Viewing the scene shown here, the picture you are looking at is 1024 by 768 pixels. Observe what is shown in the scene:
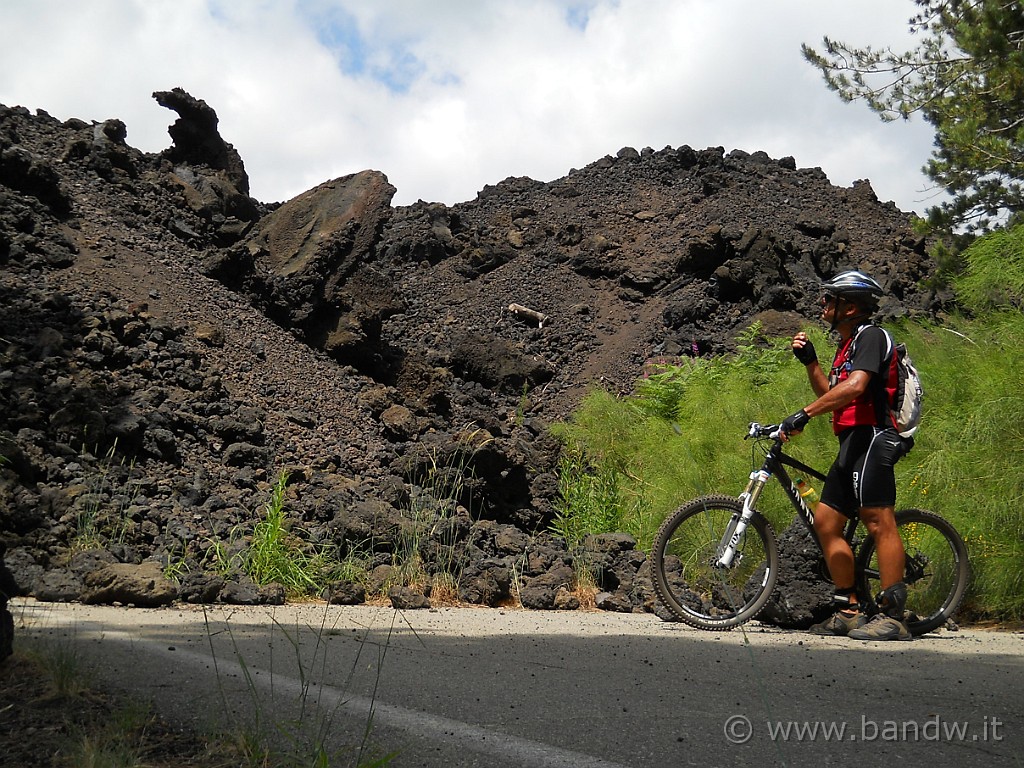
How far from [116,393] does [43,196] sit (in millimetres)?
4473

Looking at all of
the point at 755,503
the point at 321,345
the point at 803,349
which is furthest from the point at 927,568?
the point at 321,345

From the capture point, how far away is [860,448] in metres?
5.13

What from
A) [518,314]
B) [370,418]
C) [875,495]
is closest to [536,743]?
[875,495]

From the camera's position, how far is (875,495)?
5098 mm

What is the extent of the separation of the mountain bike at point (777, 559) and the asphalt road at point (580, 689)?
7.1 inches

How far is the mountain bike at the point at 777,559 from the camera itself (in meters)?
5.48

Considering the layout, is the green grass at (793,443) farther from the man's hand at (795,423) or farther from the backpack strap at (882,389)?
the man's hand at (795,423)

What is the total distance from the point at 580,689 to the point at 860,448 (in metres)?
2.36

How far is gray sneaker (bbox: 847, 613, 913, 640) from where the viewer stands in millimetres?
5125

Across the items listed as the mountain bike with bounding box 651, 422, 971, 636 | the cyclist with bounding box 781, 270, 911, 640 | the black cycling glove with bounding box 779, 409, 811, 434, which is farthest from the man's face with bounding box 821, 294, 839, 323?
the mountain bike with bounding box 651, 422, 971, 636

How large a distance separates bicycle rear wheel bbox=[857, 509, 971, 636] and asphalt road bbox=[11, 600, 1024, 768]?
0.59 ft

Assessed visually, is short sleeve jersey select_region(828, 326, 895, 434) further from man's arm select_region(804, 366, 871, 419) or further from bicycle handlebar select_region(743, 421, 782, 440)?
bicycle handlebar select_region(743, 421, 782, 440)

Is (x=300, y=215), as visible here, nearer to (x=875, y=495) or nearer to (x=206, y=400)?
(x=206, y=400)

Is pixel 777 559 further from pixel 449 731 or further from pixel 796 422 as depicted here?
pixel 449 731
